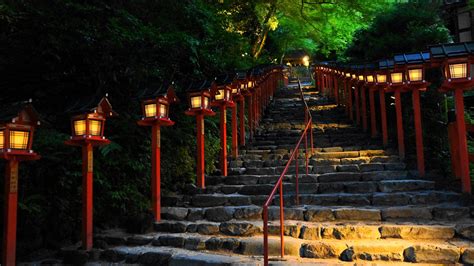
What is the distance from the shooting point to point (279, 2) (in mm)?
19016

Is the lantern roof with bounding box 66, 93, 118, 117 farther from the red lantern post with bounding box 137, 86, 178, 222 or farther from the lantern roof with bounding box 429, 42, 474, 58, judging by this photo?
the lantern roof with bounding box 429, 42, 474, 58

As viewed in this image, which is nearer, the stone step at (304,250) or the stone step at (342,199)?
the stone step at (304,250)

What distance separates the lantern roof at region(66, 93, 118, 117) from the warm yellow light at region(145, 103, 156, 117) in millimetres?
837

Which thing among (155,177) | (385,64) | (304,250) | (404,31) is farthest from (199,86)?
(404,31)

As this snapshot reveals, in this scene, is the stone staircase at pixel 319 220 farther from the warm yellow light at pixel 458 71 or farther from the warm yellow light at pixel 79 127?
the warm yellow light at pixel 458 71

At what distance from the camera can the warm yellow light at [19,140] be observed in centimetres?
543

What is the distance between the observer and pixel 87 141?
637cm

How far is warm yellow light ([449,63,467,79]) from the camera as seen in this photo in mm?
6910

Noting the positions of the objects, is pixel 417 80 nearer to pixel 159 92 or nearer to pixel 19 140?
pixel 159 92

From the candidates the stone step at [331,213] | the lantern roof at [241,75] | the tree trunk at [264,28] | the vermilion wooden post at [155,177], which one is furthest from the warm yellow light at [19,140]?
the tree trunk at [264,28]

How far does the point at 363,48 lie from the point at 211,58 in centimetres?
722

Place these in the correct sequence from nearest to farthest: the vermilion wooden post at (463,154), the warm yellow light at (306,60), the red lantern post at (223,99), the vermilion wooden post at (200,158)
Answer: the vermilion wooden post at (463,154)
the vermilion wooden post at (200,158)
the red lantern post at (223,99)
the warm yellow light at (306,60)

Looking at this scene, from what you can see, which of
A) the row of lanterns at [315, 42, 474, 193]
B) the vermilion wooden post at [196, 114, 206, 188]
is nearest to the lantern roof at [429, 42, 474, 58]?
the row of lanterns at [315, 42, 474, 193]

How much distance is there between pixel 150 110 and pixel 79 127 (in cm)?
148
